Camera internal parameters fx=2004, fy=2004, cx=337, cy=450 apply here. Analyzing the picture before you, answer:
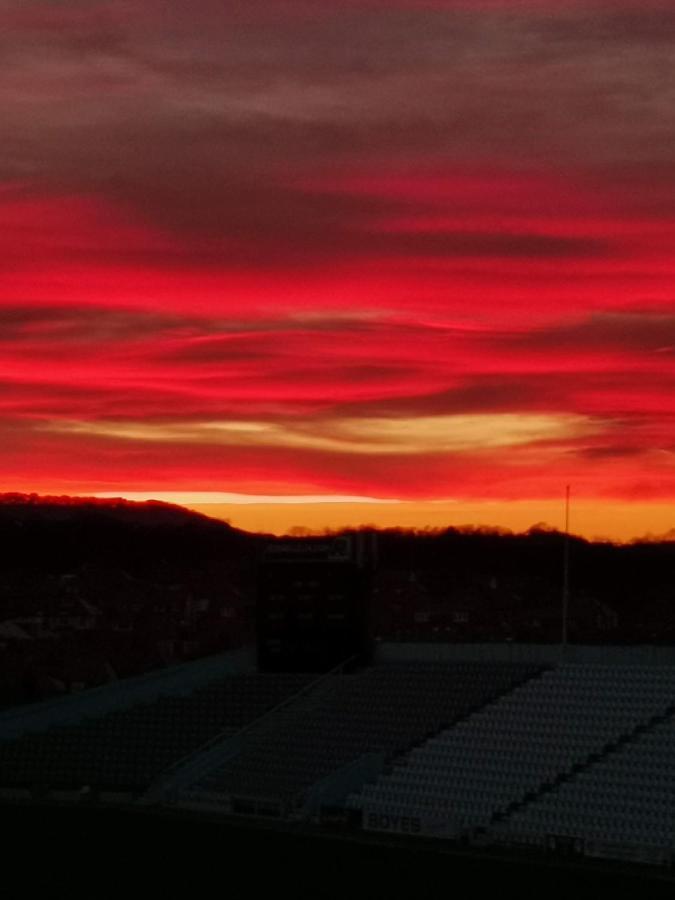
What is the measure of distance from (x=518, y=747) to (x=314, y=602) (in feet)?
35.2

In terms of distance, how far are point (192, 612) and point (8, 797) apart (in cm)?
10757

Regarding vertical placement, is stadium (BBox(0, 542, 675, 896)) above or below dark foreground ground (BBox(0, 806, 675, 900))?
above

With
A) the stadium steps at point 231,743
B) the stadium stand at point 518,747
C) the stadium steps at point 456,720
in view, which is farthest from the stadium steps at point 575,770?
A: the stadium steps at point 231,743

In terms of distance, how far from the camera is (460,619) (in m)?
143

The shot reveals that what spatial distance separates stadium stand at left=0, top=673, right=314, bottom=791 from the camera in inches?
1948

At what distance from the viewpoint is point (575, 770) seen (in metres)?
41.6

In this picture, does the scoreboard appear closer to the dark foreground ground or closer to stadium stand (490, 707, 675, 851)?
the dark foreground ground

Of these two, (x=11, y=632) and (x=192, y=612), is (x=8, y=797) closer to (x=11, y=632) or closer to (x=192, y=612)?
(x=11, y=632)

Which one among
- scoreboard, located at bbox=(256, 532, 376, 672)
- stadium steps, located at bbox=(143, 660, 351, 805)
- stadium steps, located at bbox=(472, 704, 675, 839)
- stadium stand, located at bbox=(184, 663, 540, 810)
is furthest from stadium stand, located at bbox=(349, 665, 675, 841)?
scoreboard, located at bbox=(256, 532, 376, 672)

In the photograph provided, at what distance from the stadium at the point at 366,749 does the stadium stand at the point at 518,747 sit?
0.17 ft

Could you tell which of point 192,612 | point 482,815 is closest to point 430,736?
point 482,815

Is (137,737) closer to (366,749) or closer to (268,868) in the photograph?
(366,749)

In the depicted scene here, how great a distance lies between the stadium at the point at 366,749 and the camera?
38594 millimetres

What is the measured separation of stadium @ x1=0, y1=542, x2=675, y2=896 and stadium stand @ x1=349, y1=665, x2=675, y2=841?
2.1 inches
